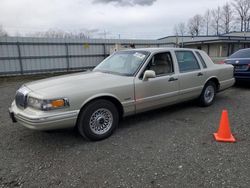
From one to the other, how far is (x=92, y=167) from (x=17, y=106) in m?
1.78

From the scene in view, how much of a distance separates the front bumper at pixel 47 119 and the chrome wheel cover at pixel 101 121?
37cm

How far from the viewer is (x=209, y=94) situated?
5.59 m

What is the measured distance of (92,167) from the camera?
2.83m

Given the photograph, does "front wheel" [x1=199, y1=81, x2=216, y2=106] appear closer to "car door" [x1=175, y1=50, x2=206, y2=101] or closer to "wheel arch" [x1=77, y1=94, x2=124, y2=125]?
"car door" [x1=175, y1=50, x2=206, y2=101]

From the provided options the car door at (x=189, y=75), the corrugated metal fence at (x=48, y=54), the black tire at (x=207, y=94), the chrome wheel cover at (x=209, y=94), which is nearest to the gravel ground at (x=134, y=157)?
the car door at (x=189, y=75)

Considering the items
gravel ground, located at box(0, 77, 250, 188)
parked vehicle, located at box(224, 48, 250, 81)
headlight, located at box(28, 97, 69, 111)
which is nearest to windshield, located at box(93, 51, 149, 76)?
gravel ground, located at box(0, 77, 250, 188)

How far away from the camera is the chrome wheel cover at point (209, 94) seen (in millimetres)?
5471

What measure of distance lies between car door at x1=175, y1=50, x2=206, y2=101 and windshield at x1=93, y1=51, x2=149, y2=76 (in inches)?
40.5

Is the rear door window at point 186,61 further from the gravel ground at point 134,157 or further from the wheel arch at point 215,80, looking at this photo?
the gravel ground at point 134,157

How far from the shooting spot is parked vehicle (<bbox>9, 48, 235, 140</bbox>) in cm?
312

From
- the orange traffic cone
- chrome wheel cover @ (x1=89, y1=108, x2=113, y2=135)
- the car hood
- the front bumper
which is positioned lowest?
the orange traffic cone

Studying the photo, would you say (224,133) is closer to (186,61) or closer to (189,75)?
(189,75)

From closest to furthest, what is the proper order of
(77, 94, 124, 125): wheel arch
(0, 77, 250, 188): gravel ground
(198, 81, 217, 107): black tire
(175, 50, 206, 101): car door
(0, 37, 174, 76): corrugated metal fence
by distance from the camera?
1. (0, 77, 250, 188): gravel ground
2. (77, 94, 124, 125): wheel arch
3. (175, 50, 206, 101): car door
4. (198, 81, 217, 107): black tire
5. (0, 37, 174, 76): corrugated metal fence

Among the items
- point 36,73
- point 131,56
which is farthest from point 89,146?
point 36,73
